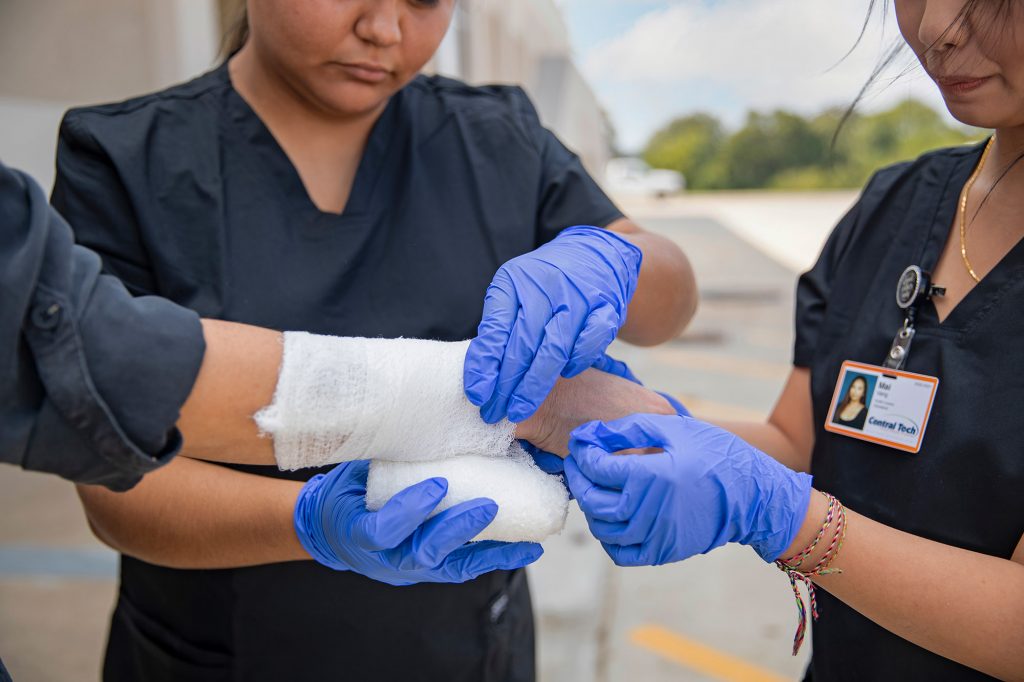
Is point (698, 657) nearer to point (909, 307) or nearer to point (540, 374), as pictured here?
point (909, 307)

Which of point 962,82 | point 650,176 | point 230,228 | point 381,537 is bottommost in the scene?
point 650,176

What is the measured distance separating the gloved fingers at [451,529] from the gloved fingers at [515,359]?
110 mm

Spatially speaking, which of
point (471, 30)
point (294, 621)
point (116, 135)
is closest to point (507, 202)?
point (116, 135)

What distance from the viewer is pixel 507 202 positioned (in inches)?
47.1

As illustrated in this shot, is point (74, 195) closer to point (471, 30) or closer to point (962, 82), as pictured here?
point (962, 82)

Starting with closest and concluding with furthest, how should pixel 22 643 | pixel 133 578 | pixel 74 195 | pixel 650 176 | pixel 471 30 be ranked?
pixel 74 195 → pixel 133 578 → pixel 22 643 → pixel 471 30 → pixel 650 176

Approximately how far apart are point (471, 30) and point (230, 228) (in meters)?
3.33

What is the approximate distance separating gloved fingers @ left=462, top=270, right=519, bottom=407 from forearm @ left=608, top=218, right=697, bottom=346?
1.02 ft

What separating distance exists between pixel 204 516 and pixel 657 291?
2.38ft

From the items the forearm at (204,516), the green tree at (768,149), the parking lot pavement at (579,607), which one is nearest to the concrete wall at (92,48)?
the parking lot pavement at (579,607)

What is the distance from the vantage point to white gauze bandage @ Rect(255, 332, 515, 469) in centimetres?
78

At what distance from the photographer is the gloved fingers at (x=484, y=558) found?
3.05 ft

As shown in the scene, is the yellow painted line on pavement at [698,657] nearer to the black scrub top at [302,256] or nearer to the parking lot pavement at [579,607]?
the parking lot pavement at [579,607]

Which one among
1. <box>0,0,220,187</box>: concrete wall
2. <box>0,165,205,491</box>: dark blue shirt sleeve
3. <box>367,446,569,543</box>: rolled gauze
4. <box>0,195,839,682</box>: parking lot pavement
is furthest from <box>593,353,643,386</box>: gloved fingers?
<box>0,0,220,187</box>: concrete wall
